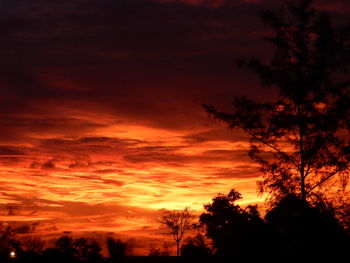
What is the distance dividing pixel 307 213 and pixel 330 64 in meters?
7.23

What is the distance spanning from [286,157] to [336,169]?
2493mm

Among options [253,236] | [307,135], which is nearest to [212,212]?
[253,236]

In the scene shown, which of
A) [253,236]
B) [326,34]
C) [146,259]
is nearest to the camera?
[326,34]

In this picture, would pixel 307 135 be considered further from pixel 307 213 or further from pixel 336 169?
pixel 307 213

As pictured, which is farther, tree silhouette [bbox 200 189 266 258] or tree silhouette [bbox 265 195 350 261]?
tree silhouette [bbox 200 189 266 258]

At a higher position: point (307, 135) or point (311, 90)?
point (311, 90)

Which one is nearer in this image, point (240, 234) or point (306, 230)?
point (306, 230)

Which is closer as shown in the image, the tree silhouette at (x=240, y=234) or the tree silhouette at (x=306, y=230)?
the tree silhouette at (x=306, y=230)

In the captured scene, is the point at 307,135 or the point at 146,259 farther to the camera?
the point at 146,259

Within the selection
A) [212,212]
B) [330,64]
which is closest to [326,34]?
[330,64]

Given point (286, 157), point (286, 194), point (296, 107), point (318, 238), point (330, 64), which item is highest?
point (330, 64)

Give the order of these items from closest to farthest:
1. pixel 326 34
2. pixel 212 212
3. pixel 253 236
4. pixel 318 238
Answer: pixel 318 238
pixel 326 34
pixel 253 236
pixel 212 212

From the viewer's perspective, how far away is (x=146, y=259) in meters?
44.5

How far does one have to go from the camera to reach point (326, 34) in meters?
24.3
